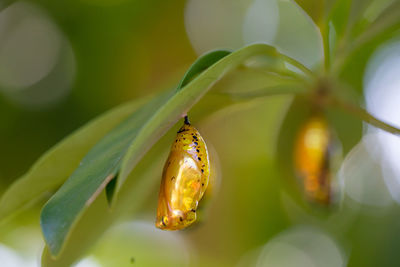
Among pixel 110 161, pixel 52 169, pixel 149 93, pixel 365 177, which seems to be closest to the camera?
pixel 110 161

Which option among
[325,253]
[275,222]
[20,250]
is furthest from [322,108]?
[20,250]

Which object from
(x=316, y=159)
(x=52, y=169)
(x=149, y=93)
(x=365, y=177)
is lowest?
(x=52, y=169)

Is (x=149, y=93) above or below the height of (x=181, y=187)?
above

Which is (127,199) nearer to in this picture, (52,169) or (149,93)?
(52,169)

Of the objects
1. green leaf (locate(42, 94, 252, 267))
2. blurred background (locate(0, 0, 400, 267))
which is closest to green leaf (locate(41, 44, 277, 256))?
green leaf (locate(42, 94, 252, 267))

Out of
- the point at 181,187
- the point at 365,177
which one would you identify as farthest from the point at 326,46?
the point at 365,177

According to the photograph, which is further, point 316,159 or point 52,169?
point 316,159
